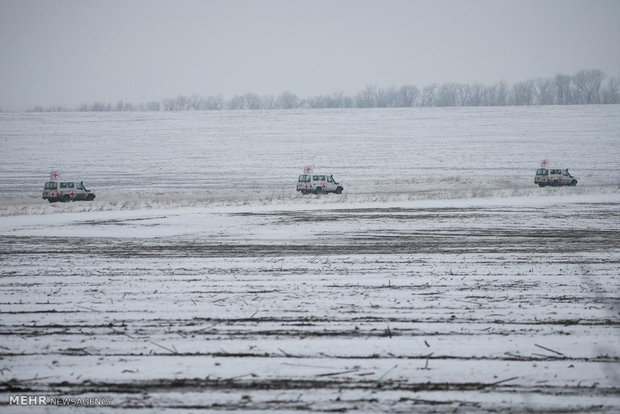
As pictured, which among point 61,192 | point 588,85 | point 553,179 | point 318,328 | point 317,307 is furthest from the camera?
point 588,85

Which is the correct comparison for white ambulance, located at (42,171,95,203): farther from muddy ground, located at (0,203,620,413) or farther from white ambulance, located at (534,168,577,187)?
white ambulance, located at (534,168,577,187)

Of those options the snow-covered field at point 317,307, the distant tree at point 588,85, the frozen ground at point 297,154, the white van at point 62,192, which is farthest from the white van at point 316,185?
the distant tree at point 588,85

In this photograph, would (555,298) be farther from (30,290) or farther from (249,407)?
(30,290)

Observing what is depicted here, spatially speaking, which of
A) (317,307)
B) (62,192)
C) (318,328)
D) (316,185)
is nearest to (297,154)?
(316,185)

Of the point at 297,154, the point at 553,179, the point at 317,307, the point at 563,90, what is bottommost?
the point at 553,179

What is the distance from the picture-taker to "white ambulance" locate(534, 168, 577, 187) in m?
45.9

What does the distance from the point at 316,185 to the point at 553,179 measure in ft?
62.4

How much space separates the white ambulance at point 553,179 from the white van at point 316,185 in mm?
16183

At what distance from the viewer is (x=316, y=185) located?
1617 inches

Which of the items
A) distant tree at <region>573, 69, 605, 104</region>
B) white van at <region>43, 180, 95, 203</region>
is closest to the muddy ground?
white van at <region>43, 180, 95, 203</region>

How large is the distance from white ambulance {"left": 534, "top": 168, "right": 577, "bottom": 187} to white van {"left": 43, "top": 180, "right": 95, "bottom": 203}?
109 feet

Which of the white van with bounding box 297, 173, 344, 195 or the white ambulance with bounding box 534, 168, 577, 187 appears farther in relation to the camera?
the white ambulance with bounding box 534, 168, 577, 187

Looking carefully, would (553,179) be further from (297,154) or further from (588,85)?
(588,85)

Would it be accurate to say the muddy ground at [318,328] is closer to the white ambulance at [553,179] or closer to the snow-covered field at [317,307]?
the snow-covered field at [317,307]
